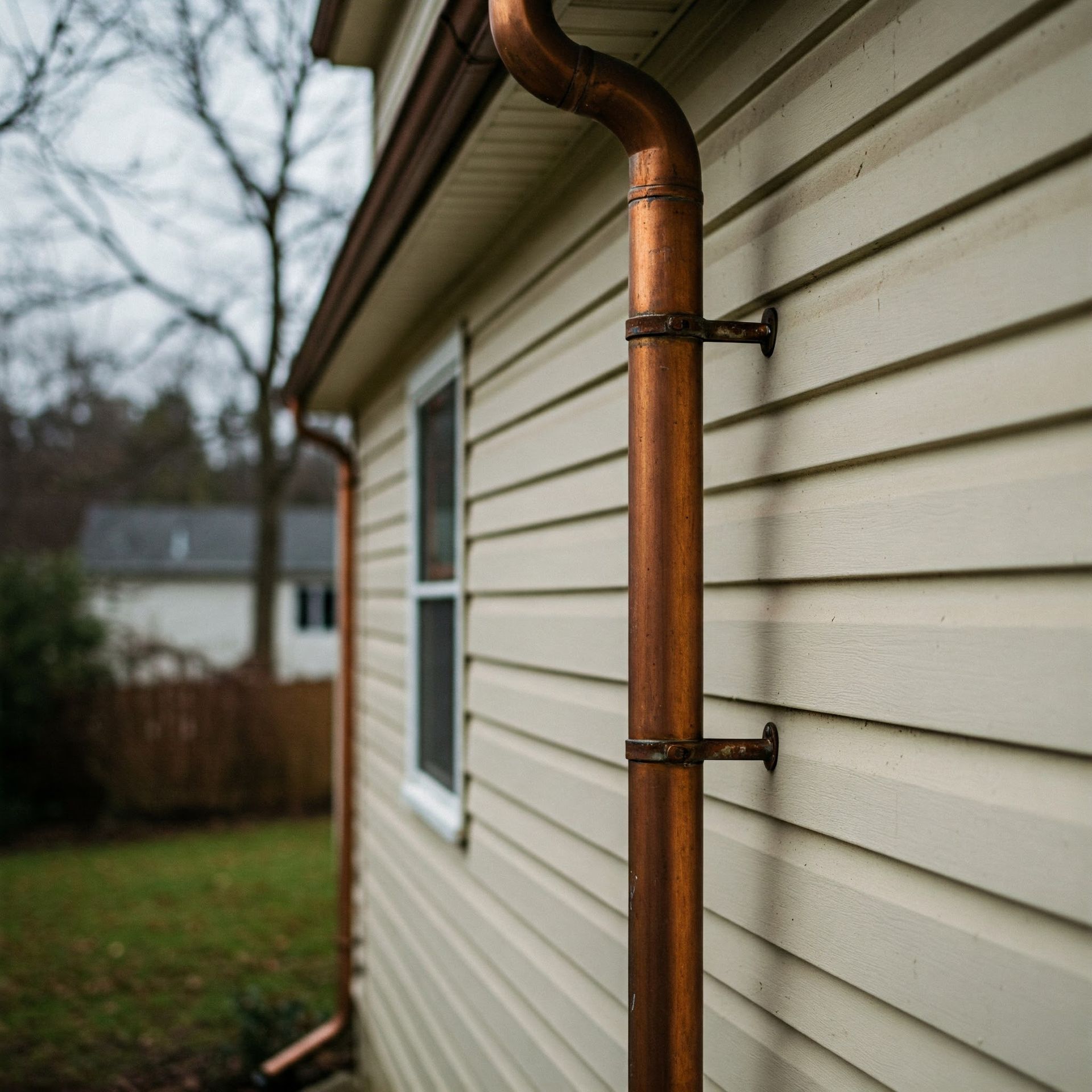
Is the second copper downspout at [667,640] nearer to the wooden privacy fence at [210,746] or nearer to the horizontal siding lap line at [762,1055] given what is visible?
the horizontal siding lap line at [762,1055]

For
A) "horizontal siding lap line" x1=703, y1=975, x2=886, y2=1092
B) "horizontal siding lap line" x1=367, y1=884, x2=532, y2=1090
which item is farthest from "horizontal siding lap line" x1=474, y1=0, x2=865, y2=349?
"horizontal siding lap line" x1=367, y1=884, x2=532, y2=1090

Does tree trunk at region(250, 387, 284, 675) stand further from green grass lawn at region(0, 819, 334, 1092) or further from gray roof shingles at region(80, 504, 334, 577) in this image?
gray roof shingles at region(80, 504, 334, 577)

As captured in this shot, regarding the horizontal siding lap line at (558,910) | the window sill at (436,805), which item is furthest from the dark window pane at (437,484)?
the horizontal siding lap line at (558,910)

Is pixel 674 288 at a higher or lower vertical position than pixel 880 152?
lower

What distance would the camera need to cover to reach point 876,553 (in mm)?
1560

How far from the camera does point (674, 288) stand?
1806 millimetres

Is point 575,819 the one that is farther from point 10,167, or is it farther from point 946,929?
point 10,167

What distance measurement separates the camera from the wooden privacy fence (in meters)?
12.3

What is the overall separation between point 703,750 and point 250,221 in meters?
15.1

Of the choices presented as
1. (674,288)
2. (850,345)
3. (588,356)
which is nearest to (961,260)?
(850,345)

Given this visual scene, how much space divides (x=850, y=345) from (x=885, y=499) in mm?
243

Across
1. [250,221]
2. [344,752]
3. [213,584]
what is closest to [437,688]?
[344,752]

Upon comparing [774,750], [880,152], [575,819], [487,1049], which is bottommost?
[487,1049]

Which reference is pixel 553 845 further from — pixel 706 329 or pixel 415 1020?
pixel 415 1020
